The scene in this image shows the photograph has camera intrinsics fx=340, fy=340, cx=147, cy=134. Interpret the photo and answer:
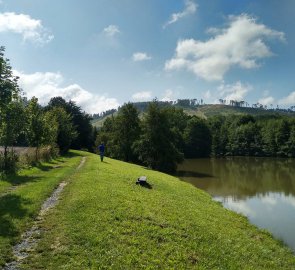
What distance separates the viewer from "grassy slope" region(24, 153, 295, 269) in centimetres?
1225

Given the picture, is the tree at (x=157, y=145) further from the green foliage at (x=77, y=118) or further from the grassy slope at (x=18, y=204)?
the grassy slope at (x=18, y=204)

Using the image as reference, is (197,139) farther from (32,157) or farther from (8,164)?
(8,164)

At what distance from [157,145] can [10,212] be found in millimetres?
55203

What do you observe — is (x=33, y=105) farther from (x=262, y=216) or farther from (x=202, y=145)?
(x=202, y=145)

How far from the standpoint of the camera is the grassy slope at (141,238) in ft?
40.2

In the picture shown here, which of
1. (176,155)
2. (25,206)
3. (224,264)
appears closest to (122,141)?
(176,155)

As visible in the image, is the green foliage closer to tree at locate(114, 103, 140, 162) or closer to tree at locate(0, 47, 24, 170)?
tree at locate(114, 103, 140, 162)

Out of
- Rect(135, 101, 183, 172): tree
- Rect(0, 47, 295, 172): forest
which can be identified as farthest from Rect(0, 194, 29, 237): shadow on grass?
Rect(135, 101, 183, 172): tree

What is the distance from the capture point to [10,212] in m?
16.9

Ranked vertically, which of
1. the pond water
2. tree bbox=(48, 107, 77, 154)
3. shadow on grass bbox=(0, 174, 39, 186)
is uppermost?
tree bbox=(48, 107, 77, 154)

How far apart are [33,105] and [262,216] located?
3184 cm

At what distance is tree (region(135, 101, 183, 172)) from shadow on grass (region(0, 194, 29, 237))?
5100 centimetres

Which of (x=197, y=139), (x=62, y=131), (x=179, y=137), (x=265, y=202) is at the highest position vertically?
(x=62, y=131)

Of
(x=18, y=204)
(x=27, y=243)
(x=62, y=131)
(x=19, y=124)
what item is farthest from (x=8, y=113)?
(x=62, y=131)
